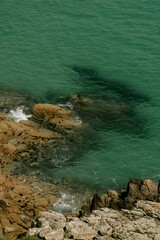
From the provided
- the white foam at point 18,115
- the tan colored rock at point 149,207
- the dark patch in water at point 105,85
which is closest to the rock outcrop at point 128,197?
the tan colored rock at point 149,207

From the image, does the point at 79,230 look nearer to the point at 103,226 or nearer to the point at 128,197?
the point at 103,226

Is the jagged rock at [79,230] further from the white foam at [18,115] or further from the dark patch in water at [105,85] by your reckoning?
the dark patch in water at [105,85]

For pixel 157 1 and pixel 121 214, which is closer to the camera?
pixel 121 214

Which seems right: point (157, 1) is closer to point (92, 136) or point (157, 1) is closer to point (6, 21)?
point (6, 21)

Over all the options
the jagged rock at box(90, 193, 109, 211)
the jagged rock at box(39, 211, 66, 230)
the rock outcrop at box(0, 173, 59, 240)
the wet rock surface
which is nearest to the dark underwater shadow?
the rock outcrop at box(0, 173, 59, 240)

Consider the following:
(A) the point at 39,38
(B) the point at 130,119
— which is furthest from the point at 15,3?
(B) the point at 130,119

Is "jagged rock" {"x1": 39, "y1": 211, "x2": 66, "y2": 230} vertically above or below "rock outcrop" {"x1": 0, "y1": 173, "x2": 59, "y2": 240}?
above

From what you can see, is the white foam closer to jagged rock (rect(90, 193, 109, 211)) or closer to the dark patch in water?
the dark patch in water
